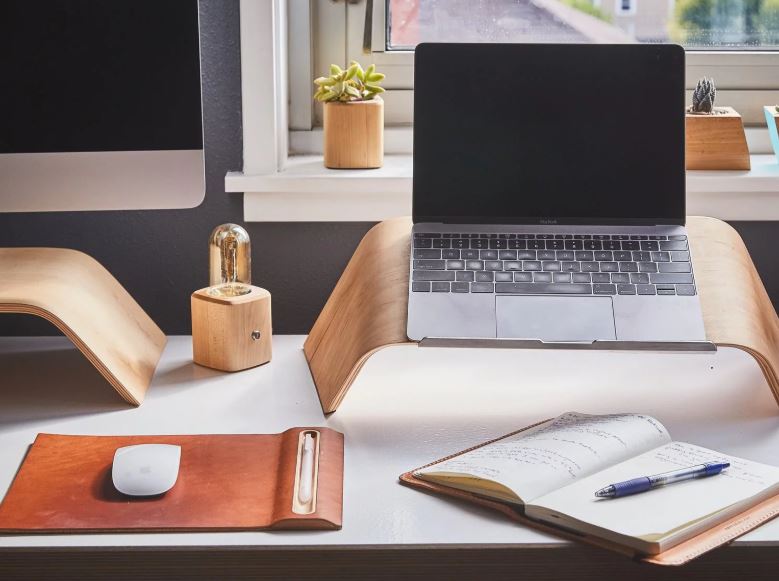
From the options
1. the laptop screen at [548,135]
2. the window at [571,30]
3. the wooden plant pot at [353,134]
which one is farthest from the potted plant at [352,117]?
the laptop screen at [548,135]

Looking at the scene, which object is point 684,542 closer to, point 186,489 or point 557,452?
point 557,452

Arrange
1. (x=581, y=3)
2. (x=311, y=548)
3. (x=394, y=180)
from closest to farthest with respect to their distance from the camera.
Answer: (x=311, y=548), (x=394, y=180), (x=581, y=3)

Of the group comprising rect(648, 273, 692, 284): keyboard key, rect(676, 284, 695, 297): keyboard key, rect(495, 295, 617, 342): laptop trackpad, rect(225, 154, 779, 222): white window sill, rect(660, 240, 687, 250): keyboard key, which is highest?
rect(225, 154, 779, 222): white window sill

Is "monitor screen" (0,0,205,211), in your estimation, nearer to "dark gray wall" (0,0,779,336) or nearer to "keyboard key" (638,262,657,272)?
"dark gray wall" (0,0,779,336)

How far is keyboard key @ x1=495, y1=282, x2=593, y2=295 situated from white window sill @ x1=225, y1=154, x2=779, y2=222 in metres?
0.32

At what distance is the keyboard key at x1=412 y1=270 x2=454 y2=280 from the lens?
105cm

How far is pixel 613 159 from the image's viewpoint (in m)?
1.13

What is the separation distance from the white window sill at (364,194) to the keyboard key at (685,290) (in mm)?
323

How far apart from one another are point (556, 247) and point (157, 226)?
587 millimetres

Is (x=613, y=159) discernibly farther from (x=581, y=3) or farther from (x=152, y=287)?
(x=152, y=287)

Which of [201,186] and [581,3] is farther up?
[581,3]

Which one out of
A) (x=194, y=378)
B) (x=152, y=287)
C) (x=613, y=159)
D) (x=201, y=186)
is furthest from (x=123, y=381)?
(x=613, y=159)

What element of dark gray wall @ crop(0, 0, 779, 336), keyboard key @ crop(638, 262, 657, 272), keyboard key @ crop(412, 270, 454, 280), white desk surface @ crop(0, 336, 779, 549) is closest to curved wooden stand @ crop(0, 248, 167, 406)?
white desk surface @ crop(0, 336, 779, 549)

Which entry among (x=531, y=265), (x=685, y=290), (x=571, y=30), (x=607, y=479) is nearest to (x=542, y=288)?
(x=531, y=265)
